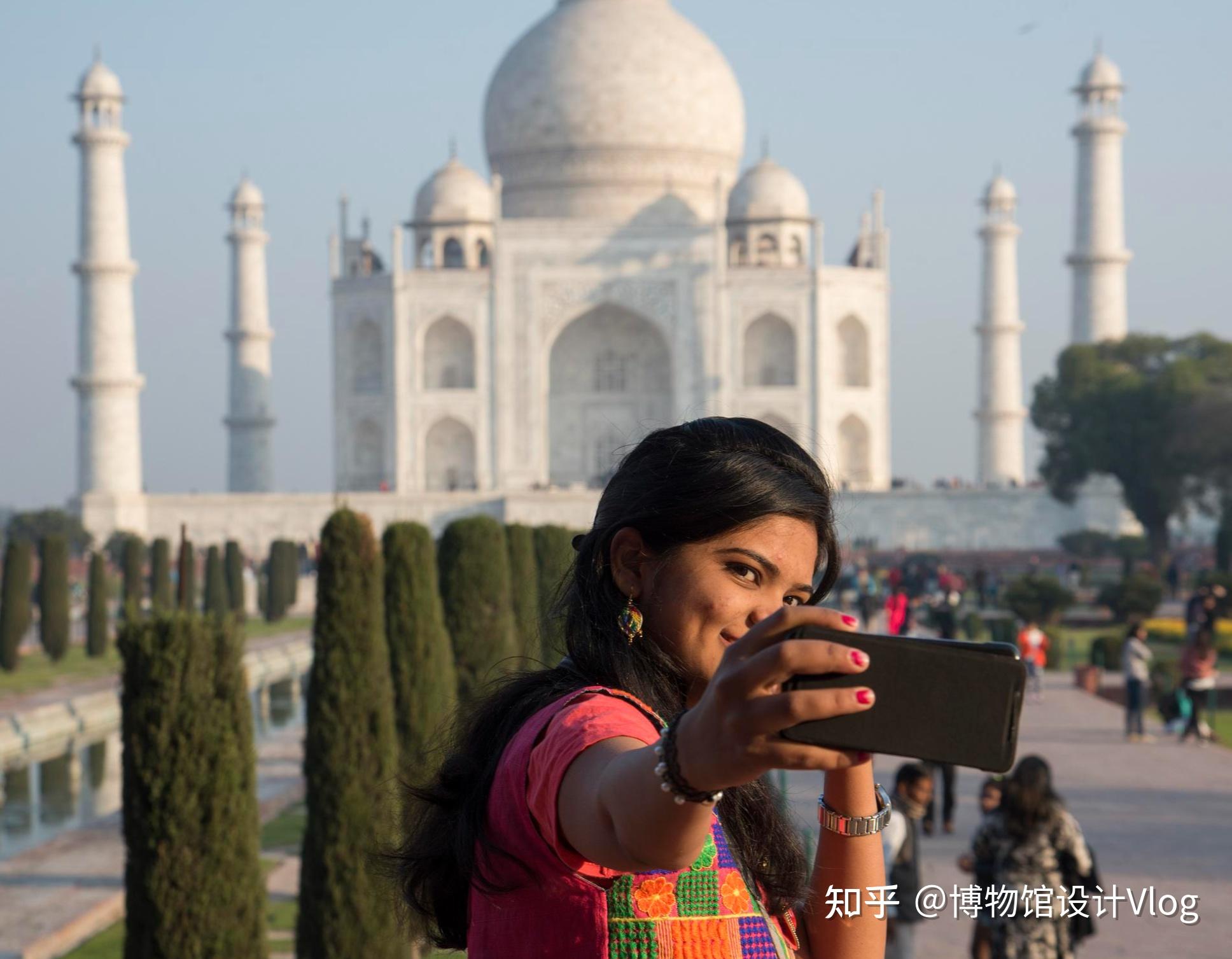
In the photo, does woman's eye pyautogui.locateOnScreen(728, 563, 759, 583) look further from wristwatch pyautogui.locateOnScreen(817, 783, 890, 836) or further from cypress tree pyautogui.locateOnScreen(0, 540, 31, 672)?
cypress tree pyautogui.locateOnScreen(0, 540, 31, 672)

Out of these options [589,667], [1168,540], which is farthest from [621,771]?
[1168,540]

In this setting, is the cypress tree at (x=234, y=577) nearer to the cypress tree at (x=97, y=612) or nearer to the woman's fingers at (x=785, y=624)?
the cypress tree at (x=97, y=612)

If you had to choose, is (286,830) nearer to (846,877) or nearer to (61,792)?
(61,792)

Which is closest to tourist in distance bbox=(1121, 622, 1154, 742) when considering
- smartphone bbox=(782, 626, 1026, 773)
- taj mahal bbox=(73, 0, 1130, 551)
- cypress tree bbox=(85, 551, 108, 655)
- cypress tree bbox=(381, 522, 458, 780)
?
cypress tree bbox=(381, 522, 458, 780)

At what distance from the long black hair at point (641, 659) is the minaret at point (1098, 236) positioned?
87.8 ft

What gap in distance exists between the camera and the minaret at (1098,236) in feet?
88.1

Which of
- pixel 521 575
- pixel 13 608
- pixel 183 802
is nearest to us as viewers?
pixel 183 802

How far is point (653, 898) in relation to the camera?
1009 mm

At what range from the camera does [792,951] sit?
114 cm

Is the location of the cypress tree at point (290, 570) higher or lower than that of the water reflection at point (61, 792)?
higher

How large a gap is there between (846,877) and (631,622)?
236 mm

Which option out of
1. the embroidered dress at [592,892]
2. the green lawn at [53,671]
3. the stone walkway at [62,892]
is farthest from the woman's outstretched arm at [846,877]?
the green lawn at [53,671]

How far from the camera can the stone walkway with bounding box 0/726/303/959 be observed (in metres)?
5.30

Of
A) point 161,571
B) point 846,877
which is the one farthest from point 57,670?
point 846,877
